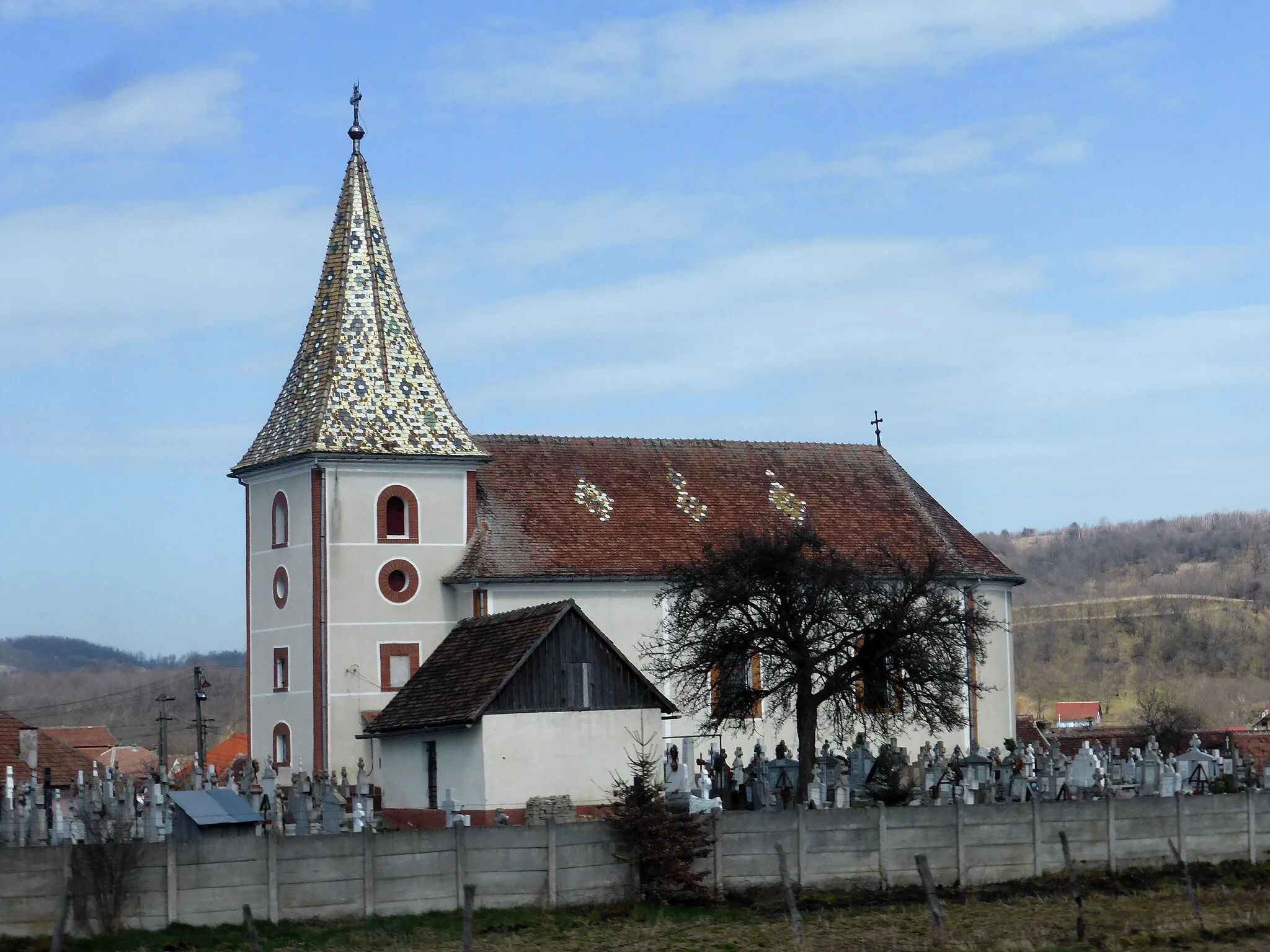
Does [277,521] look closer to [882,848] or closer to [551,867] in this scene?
[551,867]

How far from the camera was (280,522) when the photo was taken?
173ft

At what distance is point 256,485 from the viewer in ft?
177

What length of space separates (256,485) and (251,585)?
9.27 feet

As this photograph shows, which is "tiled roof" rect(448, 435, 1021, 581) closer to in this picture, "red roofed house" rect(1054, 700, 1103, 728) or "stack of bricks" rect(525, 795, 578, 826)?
"stack of bricks" rect(525, 795, 578, 826)

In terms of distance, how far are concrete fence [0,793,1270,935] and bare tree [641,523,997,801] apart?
9.53 m

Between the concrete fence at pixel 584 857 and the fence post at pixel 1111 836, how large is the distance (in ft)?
0.10

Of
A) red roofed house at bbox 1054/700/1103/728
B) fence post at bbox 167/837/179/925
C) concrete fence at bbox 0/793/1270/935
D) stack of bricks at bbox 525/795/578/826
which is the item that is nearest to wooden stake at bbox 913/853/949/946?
concrete fence at bbox 0/793/1270/935

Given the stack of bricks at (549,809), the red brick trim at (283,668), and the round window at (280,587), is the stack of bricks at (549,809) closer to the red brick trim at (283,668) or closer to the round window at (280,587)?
the red brick trim at (283,668)

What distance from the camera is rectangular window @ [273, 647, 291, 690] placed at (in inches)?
2040

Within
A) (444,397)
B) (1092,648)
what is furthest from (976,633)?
(1092,648)

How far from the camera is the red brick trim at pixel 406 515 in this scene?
51250mm

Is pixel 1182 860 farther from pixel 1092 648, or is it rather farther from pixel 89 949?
pixel 1092 648

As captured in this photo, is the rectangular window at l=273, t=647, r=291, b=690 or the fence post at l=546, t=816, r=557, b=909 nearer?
the fence post at l=546, t=816, r=557, b=909

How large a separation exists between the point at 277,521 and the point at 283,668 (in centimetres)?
407
